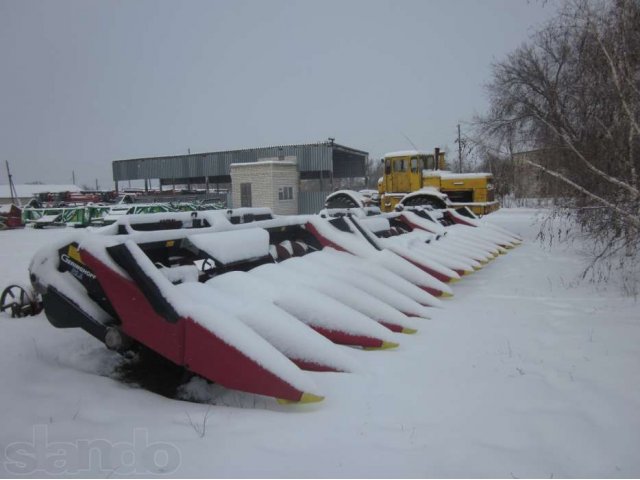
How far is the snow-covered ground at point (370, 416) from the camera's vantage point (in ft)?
6.70

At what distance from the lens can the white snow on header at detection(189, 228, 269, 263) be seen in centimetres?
383

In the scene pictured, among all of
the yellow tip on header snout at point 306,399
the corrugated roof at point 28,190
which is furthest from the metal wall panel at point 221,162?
the corrugated roof at point 28,190

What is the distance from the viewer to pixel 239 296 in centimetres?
336

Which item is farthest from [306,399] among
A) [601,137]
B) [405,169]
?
[405,169]

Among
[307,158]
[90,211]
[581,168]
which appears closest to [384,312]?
[581,168]

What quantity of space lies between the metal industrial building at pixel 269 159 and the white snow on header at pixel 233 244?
2599 centimetres

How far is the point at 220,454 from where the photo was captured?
2.09 meters

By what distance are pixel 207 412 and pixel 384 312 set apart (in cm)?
197

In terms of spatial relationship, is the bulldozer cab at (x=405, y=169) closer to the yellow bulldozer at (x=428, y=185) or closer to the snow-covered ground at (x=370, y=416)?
the yellow bulldozer at (x=428, y=185)

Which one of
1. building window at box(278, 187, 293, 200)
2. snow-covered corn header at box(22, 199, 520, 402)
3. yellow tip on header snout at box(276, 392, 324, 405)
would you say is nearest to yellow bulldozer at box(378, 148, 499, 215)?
snow-covered corn header at box(22, 199, 520, 402)

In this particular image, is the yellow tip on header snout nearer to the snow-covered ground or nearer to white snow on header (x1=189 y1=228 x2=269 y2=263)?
the snow-covered ground

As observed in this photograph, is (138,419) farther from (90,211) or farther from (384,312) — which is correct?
(90,211)

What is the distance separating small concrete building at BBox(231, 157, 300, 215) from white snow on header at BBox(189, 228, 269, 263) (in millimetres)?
24308

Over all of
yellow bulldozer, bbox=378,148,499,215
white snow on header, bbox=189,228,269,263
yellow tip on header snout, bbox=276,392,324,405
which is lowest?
yellow tip on header snout, bbox=276,392,324,405
